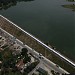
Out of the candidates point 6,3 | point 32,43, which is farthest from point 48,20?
point 6,3

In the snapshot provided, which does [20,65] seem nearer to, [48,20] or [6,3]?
[48,20]

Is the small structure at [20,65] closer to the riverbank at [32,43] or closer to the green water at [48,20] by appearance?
the riverbank at [32,43]

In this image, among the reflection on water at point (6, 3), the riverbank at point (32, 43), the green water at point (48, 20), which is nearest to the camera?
the riverbank at point (32, 43)

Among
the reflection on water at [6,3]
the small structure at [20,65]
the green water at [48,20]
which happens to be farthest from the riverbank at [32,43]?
the reflection on water at [6,3]

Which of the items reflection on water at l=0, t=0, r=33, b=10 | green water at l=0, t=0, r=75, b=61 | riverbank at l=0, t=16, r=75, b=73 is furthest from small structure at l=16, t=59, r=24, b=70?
reflection on water at l=0, t=0, r=33, b=10

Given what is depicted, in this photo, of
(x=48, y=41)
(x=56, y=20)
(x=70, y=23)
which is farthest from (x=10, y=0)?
(x=48, y=41)

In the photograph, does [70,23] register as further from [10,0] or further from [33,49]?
[10,0]
